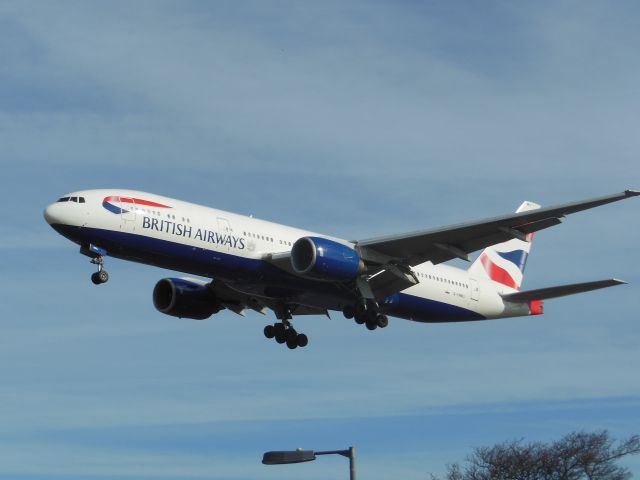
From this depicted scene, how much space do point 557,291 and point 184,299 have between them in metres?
15.8

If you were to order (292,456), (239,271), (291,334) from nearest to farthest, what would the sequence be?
(292,456) → (239,271) → (291,334)

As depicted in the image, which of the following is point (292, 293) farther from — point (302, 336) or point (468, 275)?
point (468, 275)

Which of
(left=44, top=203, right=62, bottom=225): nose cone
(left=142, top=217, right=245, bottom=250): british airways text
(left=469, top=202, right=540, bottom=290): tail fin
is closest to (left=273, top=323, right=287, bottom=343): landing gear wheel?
(left=142, top=217, right=245, bottom=250): british airways text

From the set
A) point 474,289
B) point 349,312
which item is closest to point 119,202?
point 349,312

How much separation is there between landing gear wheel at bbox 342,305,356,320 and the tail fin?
26.5 ft

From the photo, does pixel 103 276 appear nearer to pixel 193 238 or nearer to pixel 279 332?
pixel 193 238

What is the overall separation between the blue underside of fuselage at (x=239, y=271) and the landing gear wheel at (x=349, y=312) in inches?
8.6

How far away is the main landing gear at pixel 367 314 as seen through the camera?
4894cm

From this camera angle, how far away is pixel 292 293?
4894 cm

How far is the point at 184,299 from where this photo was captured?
174 feet

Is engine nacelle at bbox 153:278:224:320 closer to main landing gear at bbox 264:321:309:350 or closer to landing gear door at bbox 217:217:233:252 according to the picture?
main landing gear at bbox 264:321:309:350

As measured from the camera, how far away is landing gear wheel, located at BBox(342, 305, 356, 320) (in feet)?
162

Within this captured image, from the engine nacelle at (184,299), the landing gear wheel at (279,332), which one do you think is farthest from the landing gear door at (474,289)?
the engine nacelle at (184,299)

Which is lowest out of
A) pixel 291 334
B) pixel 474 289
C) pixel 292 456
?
pixel 292 456
